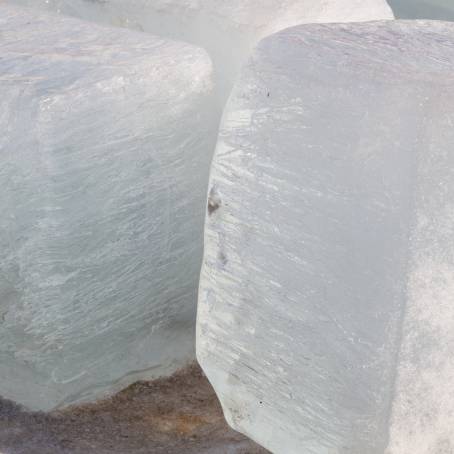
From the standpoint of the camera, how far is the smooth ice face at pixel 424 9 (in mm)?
2443

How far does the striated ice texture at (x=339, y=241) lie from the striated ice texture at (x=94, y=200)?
204 mm

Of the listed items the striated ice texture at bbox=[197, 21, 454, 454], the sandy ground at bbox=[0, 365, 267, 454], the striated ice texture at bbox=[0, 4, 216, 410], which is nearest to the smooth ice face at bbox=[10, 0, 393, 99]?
the striated ice texture at bbox=[0, 4, 216, 410]

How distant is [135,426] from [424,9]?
5.06ft

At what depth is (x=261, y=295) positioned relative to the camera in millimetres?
1135

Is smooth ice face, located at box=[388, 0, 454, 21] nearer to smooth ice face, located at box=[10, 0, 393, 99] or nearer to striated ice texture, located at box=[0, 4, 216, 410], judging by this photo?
smooth ice face, located at box=[10, 0, 393, 99]

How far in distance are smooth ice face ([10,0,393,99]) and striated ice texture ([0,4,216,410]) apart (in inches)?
6.9

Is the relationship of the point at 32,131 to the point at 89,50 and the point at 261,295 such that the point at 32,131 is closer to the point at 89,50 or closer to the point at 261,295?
the point at 89,50

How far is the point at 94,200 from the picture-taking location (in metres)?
1.31

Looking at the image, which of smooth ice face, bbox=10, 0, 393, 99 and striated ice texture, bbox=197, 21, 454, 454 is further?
smooth ice face, bbox=10, 0, 393, 99

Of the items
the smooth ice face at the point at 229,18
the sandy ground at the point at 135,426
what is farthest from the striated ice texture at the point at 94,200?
the smooth ice face at the point at 229,18

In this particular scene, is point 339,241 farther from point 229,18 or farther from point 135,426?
point 229,18

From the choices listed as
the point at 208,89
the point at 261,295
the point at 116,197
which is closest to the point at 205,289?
the point at 261,295

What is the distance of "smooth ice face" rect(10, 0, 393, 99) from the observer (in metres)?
1.55

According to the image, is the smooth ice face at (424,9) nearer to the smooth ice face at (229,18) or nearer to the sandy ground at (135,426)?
Answer: the smooth ice face at (229,18)
